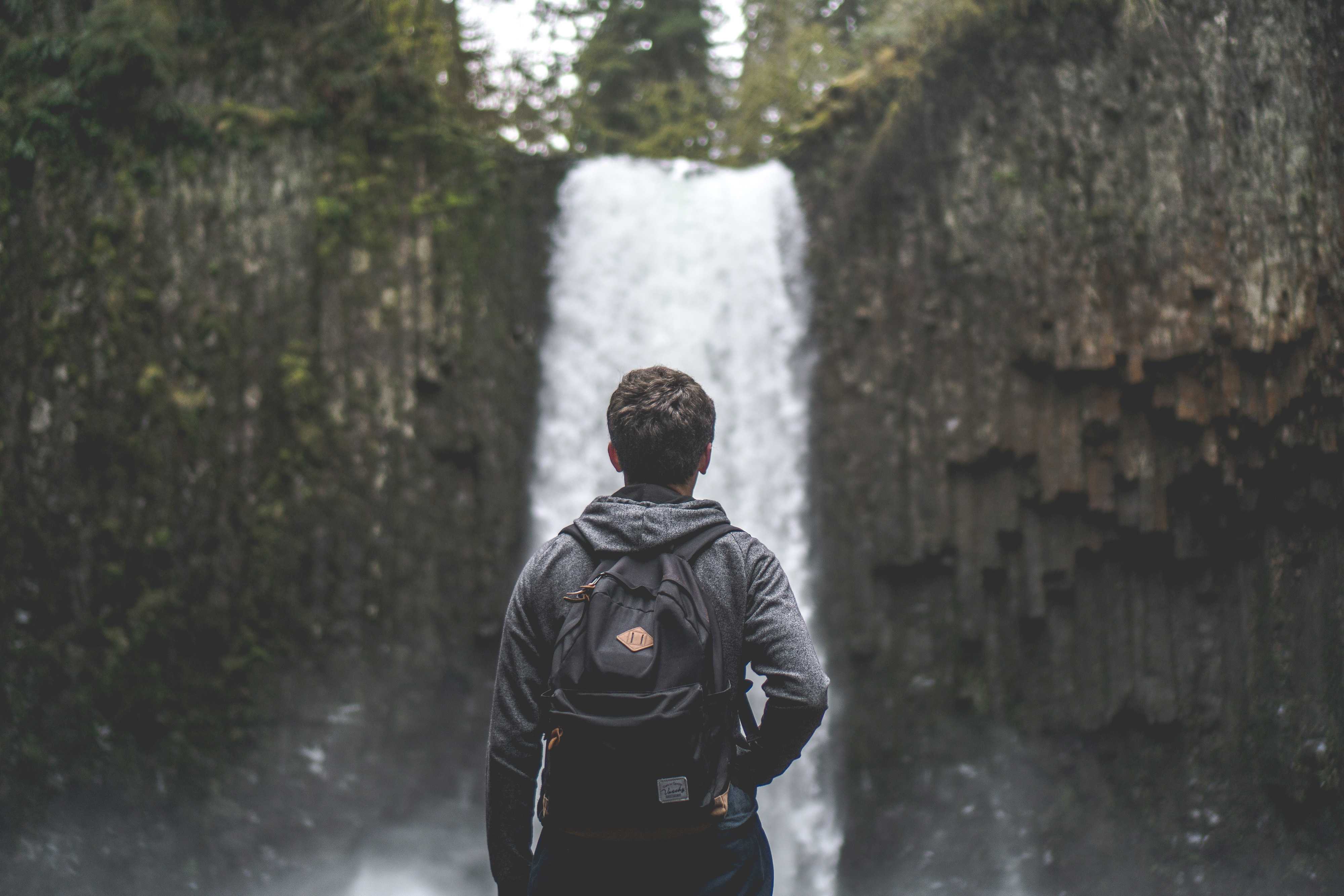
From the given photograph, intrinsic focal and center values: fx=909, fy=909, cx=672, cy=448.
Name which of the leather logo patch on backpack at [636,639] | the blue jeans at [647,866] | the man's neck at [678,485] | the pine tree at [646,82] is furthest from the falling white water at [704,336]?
the leather logo patch on backpack at [636,639]

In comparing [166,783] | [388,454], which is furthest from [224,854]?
[388,454]

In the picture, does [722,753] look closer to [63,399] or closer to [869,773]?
[869,773]

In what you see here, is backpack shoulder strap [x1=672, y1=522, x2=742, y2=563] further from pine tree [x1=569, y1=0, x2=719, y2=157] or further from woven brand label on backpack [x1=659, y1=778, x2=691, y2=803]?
pine tree [x1=569, y1=0, x2=719, y2=157]

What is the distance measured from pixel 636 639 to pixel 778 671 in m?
0.31

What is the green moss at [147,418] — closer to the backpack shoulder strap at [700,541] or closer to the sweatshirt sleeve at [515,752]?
the sweatshirt sleeve at [515,752]

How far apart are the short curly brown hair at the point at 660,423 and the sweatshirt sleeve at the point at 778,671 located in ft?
0.88

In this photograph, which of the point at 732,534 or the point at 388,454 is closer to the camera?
the point at 732,534

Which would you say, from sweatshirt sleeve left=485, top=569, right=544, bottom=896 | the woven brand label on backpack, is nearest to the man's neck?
sweatshirt sleeve left=485, top=569, right=544, bottom=896

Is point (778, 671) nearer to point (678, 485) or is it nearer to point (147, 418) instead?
point (678, 485)

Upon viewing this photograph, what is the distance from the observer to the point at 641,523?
1.91 m

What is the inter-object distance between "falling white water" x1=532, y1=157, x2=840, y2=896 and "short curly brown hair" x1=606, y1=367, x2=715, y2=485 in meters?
5.24

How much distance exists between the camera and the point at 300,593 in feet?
22.5

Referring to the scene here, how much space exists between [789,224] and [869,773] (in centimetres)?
458

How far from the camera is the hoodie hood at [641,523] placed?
189cm
